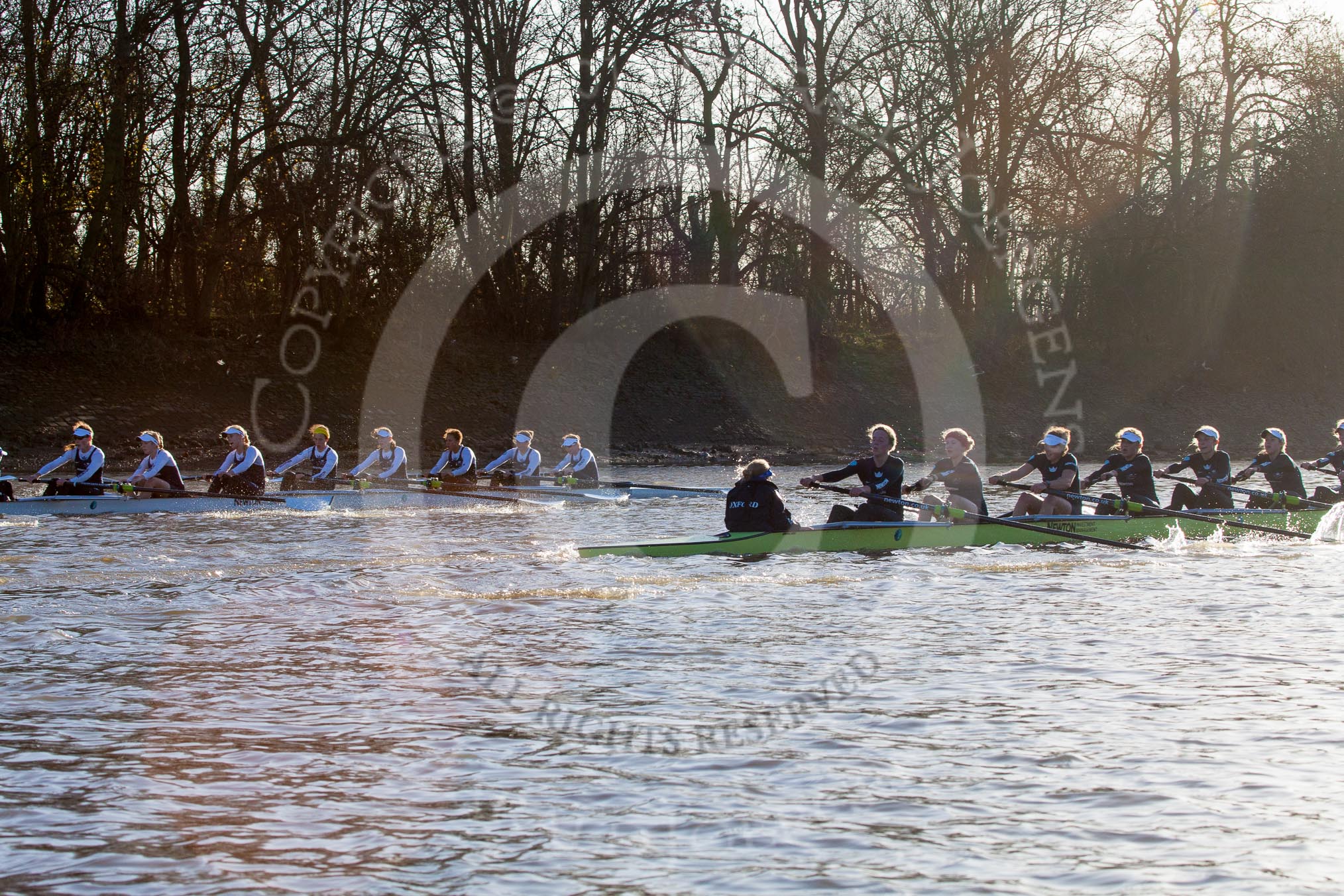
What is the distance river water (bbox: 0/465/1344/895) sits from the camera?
532cm

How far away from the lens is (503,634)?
1001cm

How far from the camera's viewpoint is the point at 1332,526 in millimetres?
17578

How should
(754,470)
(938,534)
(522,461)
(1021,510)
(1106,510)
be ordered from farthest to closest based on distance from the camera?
(522,461), (1106,510), (1021,510), (938,534), (754,470)

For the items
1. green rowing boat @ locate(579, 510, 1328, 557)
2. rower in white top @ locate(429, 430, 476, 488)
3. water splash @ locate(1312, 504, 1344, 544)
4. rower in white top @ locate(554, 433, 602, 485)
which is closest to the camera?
green rowing boat @ locate(579, 510, 1328, 557)

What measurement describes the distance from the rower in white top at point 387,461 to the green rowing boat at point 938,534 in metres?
7.80

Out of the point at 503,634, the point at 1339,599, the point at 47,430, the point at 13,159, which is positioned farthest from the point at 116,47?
the point at 1339,599

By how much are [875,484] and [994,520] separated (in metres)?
1.51

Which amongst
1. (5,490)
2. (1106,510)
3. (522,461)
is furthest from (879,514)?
(5,490)

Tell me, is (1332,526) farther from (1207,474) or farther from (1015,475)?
(1015,475)

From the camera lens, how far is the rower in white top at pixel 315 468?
67.8 feet

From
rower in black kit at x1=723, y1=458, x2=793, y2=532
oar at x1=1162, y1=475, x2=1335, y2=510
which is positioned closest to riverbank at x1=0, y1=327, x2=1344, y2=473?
rower in black kit at x1=723, y1=458, x2=793, y2=532

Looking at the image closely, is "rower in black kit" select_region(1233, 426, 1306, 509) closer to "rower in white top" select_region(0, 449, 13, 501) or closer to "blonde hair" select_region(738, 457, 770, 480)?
"blonde hair" select_region(738, 457, 770, 480)

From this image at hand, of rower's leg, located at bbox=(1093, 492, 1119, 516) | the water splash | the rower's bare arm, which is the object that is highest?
the rower's bare arm

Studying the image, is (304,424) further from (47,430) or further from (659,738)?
(659,738)
